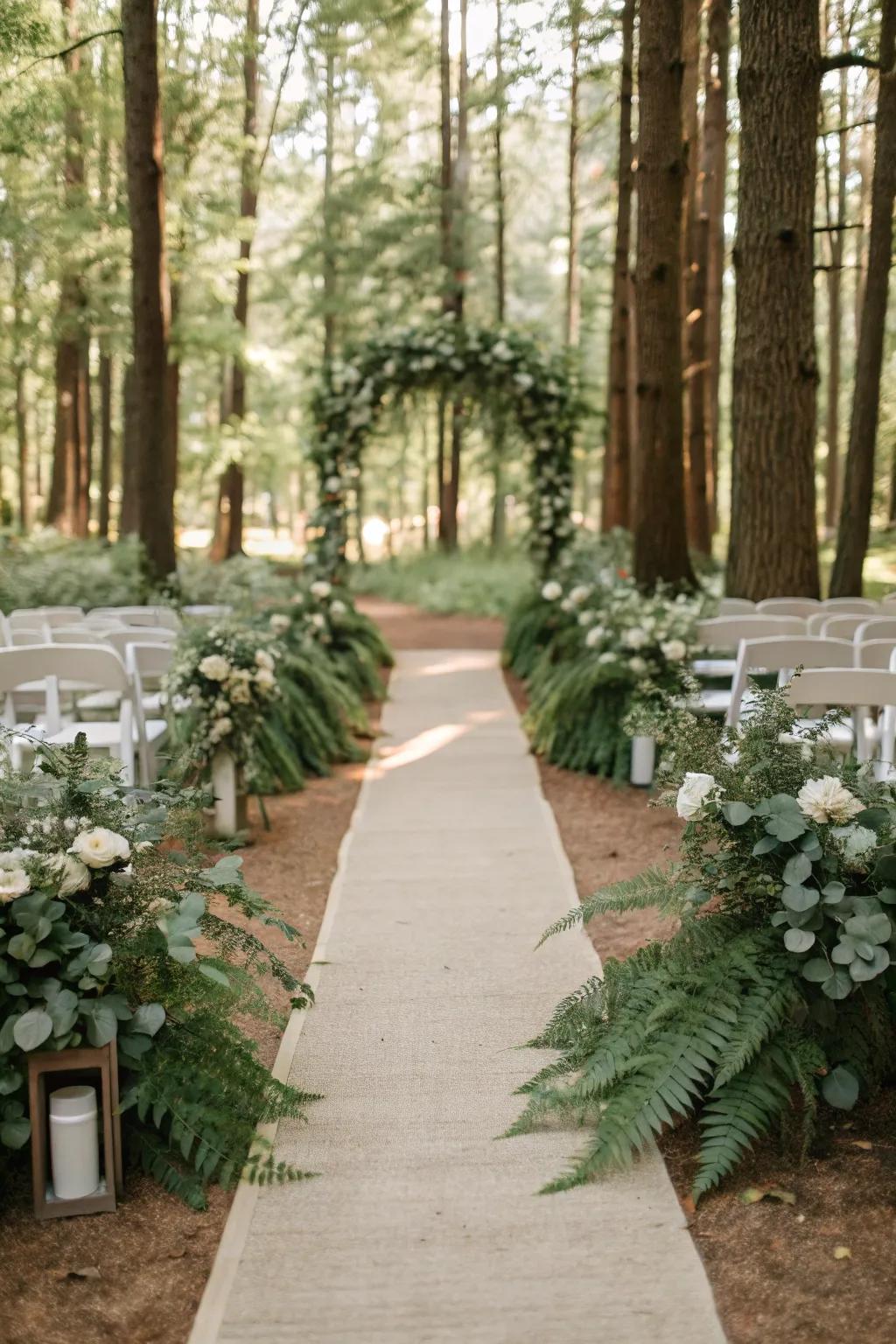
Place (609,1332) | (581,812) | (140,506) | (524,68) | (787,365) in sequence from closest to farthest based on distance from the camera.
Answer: (609,1332) < (581,812) < (787,365) < (140,506) < (524,68)

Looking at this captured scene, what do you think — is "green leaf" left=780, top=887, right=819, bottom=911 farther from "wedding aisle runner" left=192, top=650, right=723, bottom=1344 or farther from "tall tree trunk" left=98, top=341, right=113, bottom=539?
"tall tree trunk" left=98, top=341, right=113, bottom=539

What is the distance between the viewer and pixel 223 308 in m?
19.8

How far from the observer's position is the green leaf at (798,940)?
3584mm

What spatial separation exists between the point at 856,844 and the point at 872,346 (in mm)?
8761

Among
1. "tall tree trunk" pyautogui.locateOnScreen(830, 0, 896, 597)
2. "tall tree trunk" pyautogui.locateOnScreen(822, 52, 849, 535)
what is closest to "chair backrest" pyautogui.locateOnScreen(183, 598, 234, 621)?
"tall tree trunk" pyautogui.locateOnScreen(830, 0, 896, 597)

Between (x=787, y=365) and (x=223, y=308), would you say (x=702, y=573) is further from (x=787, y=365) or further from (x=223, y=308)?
(x=223, y=308)

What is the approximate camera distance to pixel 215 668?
22.7 ft

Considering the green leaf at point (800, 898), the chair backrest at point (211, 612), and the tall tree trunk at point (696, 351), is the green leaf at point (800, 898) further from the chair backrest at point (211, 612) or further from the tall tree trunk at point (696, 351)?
the tall tree trunk at point (696, 351)

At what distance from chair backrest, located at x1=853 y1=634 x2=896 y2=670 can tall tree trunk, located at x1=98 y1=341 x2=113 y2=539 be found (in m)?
17.9

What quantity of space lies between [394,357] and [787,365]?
496 centimetres

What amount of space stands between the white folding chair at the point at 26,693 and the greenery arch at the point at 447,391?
529 centimetres

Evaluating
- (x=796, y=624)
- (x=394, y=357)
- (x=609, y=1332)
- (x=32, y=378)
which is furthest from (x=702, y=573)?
(x=32, y=378)

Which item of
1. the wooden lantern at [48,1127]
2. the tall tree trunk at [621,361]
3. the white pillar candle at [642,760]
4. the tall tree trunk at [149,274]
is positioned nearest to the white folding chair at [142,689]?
the white pillar candle at [642,760]

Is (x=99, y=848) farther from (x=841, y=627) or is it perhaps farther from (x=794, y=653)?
(x=841, y=627)
